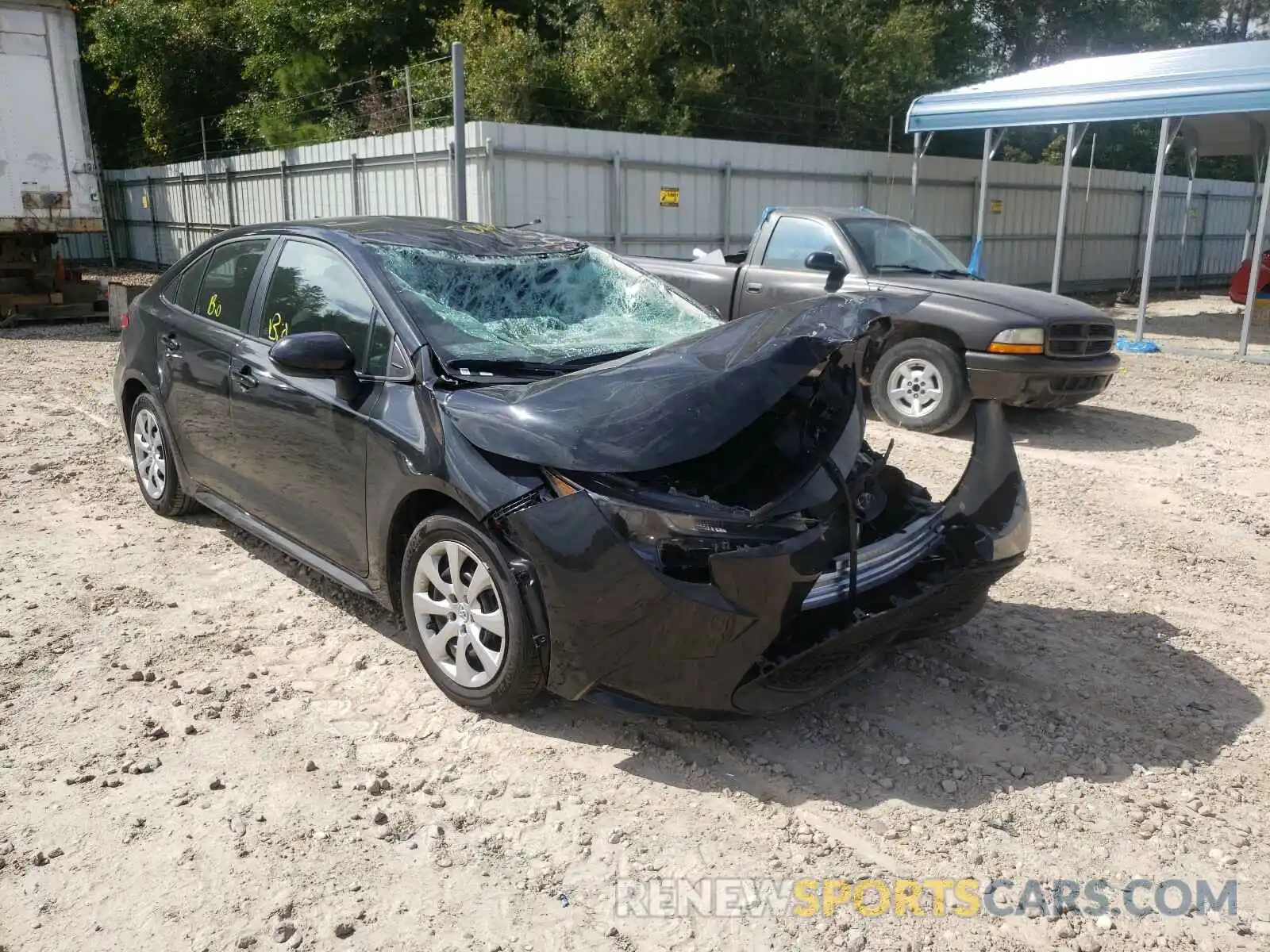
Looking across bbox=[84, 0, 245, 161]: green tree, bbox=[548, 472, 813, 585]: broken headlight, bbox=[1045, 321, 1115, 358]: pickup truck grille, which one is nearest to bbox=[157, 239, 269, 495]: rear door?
bbox=[548, 472, 813, 585]: broken headlight

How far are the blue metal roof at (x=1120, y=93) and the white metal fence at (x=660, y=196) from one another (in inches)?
87.1

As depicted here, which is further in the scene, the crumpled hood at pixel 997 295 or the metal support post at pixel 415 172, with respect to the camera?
the metal support post at pixel 415 172

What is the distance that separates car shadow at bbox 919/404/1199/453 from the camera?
7867 millimetres

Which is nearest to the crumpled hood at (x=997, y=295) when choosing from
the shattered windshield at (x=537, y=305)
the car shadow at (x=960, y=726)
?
the shattered windshield at (x=537, y=305)

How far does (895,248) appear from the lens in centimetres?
875

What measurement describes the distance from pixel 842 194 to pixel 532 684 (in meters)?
15.4

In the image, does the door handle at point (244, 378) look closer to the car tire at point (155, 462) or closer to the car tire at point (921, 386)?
the car tire at point (155, 462)

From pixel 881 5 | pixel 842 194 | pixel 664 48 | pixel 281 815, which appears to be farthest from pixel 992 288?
pixel 881 5

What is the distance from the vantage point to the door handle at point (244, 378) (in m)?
4.51

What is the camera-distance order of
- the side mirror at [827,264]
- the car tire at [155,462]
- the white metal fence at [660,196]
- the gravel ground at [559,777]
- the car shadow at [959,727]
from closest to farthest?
the gravel ground at [559,777], the car shadow at [959,727], the car tire at [155,462], the side mirror at [827,264], the white metal fence at [660,196]

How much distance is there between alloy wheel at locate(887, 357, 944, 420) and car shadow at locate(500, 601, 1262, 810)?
3.84 meters

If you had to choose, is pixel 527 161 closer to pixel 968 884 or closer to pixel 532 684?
pixel 532 684

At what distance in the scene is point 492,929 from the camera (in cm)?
263

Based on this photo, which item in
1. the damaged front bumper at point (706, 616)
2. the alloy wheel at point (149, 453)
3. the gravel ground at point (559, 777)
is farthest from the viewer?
the alloy wheel at point (149, 453)
